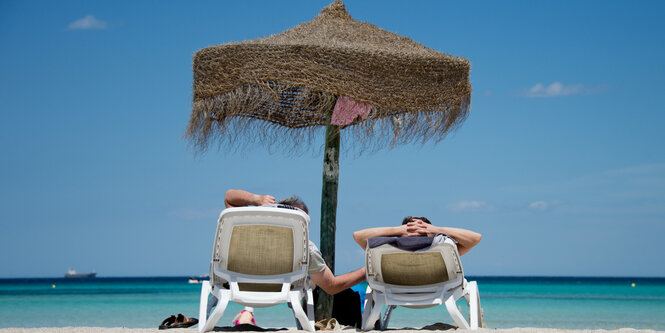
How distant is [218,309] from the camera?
343 centimetres

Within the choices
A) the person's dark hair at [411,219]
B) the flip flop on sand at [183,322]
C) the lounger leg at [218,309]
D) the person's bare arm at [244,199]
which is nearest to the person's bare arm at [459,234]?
the person's dark hair at [411,219]

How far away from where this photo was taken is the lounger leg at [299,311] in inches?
138

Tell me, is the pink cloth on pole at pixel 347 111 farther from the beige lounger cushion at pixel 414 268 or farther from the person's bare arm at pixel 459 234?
the beige lounger cushion at pixel 414 268

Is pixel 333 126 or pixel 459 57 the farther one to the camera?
pixel 333 126

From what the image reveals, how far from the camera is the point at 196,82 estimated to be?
4930mm

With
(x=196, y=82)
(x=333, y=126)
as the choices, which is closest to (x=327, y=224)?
(x=333, y=126)

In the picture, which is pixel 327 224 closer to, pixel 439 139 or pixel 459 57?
pixel 439 139

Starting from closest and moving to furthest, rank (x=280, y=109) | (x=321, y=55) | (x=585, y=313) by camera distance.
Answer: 1. (x=321, y=55)
2. (x=280, y=109)
3. (x=585, y=313)

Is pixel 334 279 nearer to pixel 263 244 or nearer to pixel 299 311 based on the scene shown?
pixel 299 311

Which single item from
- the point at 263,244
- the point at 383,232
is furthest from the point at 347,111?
the point at 263,244

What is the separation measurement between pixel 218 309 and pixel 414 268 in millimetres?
1172

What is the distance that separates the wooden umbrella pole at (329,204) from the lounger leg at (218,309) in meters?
1.69

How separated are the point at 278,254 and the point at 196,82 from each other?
6.54 feet

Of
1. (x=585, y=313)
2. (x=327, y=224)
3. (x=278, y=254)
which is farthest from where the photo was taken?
(x=585, y=313)
